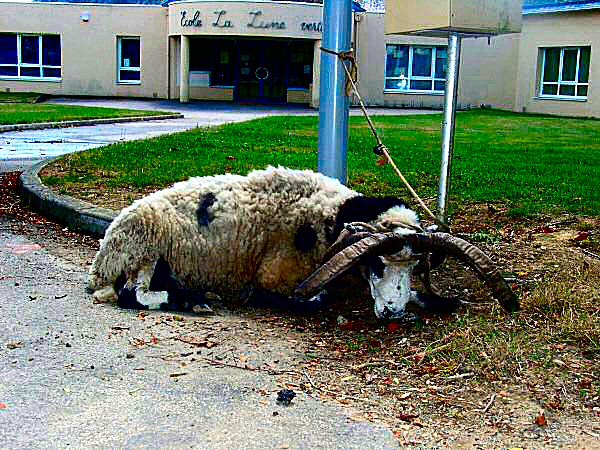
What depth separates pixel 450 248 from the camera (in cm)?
576

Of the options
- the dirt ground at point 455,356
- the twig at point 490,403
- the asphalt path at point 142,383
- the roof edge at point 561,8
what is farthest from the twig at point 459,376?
the roof edge at point 561,8

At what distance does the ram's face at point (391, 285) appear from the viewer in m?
5.84

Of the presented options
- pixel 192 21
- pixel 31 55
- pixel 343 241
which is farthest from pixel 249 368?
pixel 31 55

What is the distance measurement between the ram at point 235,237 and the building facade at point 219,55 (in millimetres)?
33289

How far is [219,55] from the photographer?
142ft

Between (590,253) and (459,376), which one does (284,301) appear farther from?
(590,253)

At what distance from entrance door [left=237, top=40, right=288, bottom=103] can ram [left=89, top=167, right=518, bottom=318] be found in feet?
121

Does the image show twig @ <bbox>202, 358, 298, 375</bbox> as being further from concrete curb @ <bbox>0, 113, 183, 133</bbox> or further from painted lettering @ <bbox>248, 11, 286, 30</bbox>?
painted lettering @ <bbox>248, 11, 286, 30</bbox>

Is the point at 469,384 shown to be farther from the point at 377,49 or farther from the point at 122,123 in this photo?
the point at 377,49

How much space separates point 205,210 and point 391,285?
165 cm

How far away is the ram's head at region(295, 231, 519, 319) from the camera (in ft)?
18.5

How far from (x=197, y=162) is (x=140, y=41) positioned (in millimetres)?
31411

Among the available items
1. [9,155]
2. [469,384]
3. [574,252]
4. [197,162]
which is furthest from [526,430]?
[9,155]

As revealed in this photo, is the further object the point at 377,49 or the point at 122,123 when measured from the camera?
the point at 377,49
